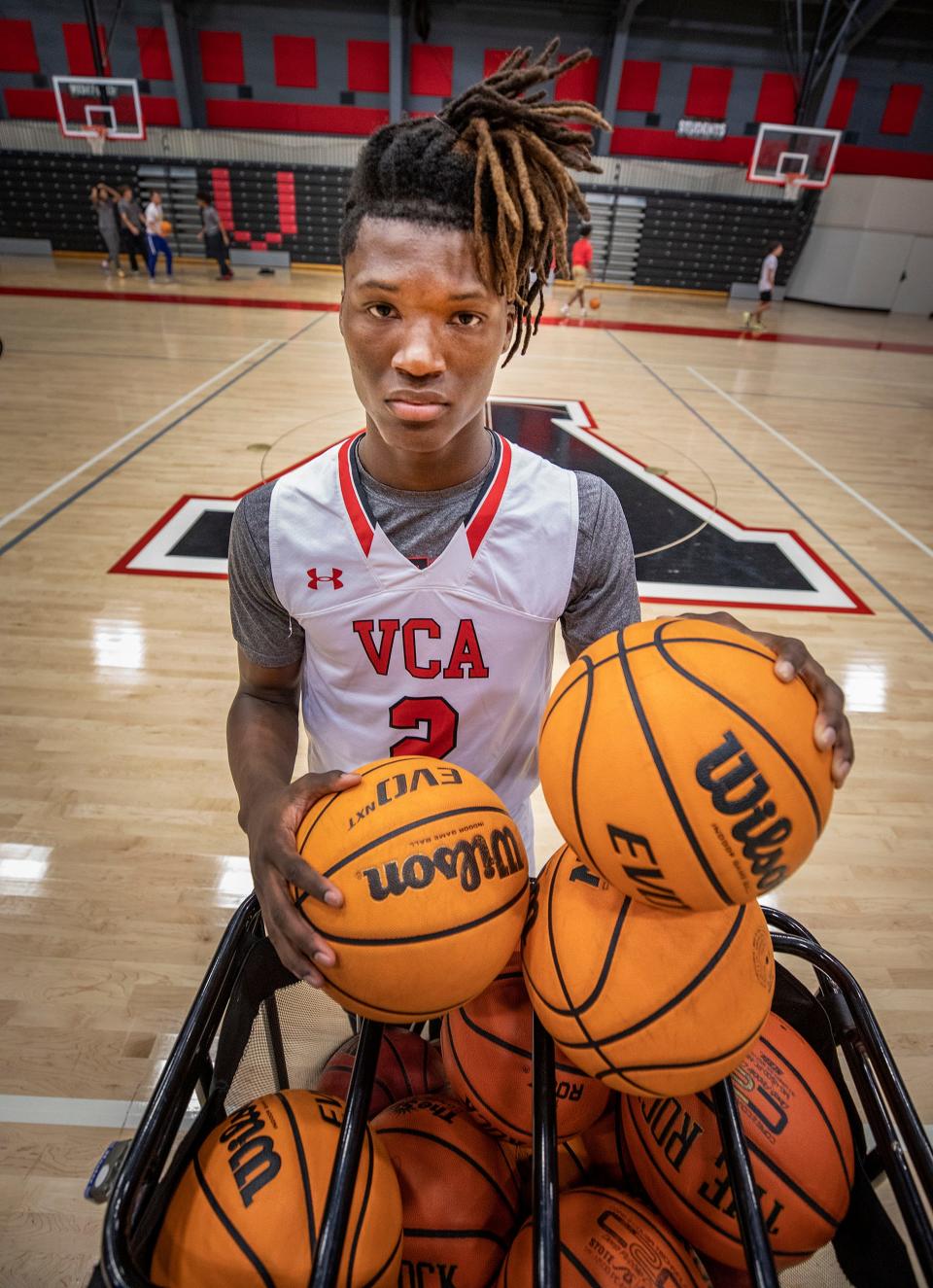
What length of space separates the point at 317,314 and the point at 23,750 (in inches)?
421

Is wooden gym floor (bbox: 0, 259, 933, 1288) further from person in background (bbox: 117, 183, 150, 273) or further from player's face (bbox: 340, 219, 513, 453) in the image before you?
person in background (bbox: 117, 183, 150, 273)

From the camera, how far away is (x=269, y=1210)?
0.79m

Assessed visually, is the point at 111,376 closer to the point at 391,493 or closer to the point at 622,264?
the point at 391,493

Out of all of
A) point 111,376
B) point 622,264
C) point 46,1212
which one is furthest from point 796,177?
point 46,1212

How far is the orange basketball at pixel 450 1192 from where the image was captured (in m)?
0.91

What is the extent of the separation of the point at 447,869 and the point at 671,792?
0.85ft

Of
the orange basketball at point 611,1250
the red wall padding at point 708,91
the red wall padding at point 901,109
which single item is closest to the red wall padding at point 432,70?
the red wall padding at point 708,91

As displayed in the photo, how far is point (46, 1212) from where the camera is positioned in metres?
1.47

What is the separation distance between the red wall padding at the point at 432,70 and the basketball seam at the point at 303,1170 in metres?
19.7

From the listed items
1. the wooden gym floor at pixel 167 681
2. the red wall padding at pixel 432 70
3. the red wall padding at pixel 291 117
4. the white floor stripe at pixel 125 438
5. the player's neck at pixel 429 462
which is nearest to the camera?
the player's neck at pixel 429 462

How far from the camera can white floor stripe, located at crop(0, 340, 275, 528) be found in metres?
4.57

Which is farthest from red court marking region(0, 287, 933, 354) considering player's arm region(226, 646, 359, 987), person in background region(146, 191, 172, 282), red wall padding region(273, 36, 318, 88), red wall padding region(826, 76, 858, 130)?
player's arm region(226, 646, 359, 987)

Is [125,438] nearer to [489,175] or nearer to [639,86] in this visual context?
[489,175]

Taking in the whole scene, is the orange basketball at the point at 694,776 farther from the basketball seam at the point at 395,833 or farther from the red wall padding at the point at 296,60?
the red wall padding at the point at 296,60
